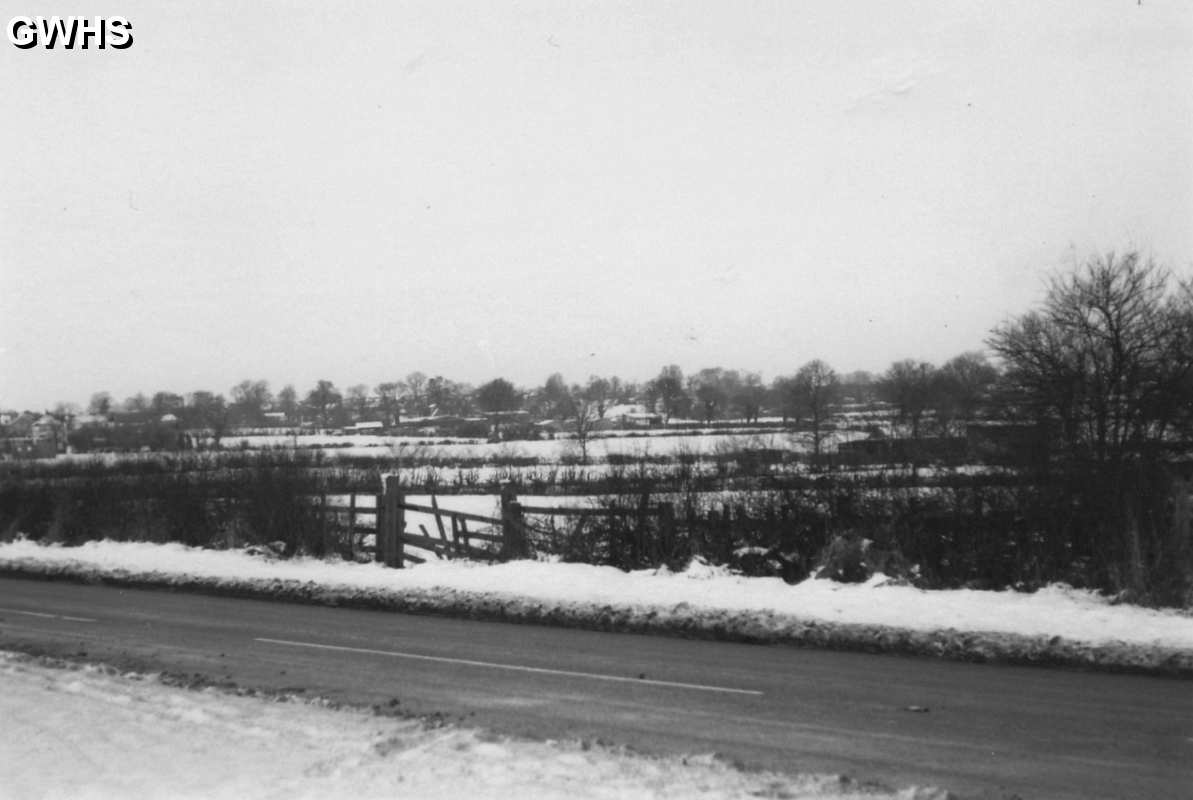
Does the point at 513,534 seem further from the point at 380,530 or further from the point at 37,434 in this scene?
the point at 37,434

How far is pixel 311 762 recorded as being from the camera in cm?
672

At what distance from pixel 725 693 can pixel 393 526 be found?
38.1 ft

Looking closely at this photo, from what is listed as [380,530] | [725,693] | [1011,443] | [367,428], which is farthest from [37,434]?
[725,693]

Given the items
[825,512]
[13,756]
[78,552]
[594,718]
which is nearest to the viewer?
[13,756]

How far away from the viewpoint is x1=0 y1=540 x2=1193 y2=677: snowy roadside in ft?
37.9

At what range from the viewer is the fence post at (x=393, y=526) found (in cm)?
1977

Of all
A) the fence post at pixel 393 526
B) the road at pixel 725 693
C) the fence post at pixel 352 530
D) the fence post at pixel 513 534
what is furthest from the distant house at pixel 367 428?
the road at pixel 725 693

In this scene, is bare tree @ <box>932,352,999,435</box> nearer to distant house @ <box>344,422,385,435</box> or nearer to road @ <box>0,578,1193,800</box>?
road @ <box>0,578,1193,800</box>

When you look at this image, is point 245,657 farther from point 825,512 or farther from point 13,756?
point 825,512

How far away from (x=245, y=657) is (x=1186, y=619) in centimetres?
1106

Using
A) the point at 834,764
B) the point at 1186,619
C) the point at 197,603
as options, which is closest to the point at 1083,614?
the point at 1186,619

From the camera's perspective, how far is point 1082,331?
2070 centimetres

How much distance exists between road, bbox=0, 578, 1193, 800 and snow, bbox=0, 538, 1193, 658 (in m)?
1.16

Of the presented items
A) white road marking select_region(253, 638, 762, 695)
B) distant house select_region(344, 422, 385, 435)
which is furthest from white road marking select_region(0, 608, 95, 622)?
distant house select_region(344, 422, 385, 435)
